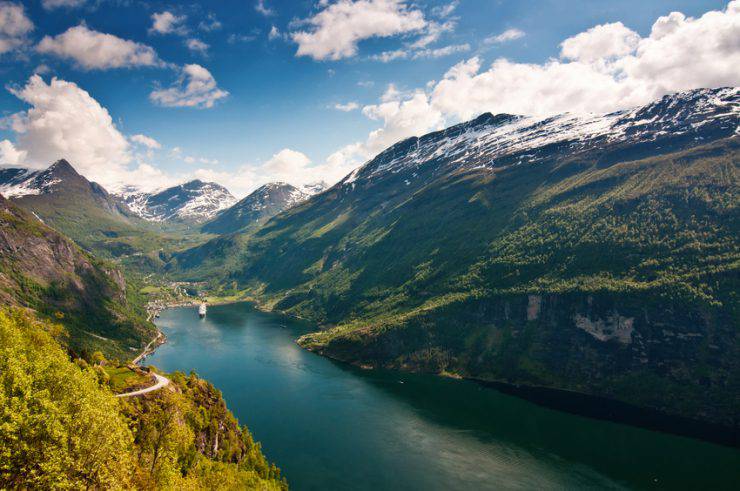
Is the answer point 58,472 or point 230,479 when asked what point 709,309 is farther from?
point 58,472

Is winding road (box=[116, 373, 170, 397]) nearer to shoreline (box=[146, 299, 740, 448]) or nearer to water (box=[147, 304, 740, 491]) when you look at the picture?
water (box=[147, 304, 740, 491])

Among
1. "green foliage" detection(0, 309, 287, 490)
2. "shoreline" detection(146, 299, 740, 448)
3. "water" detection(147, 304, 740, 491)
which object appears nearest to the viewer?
"green foliage" detection(0, 309, 287, 490)

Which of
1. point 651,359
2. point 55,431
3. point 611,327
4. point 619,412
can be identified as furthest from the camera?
point 611,327

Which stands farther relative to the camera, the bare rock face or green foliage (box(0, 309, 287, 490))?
the bare rock face

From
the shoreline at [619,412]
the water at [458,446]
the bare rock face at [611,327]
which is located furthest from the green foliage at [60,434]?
the bare rock face at [611,327]

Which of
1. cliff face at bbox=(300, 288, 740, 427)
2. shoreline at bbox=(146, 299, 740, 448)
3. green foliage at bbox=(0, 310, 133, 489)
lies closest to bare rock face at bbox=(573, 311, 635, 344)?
cliff face at bbox=(300, 288, 740, 427)

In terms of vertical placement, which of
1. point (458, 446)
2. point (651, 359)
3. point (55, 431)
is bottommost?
point (458, 446)

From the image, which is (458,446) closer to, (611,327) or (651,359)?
(651,359)

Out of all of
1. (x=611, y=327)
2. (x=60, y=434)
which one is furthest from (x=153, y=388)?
(x=611, y=327)
